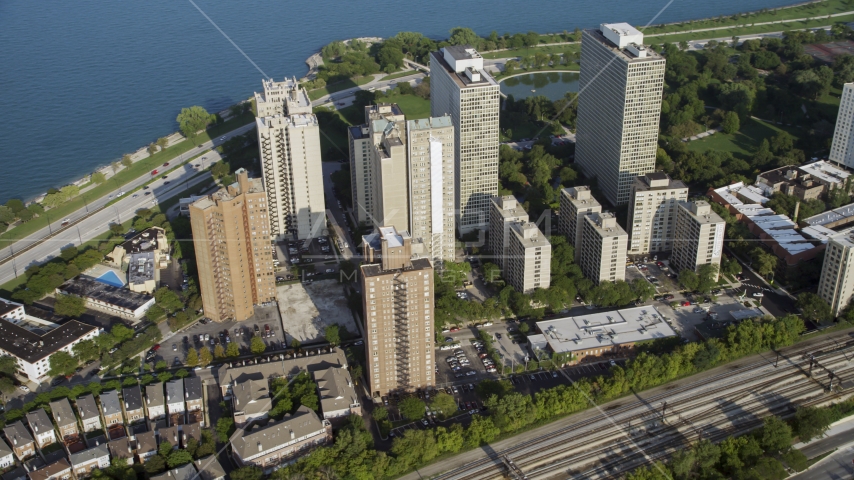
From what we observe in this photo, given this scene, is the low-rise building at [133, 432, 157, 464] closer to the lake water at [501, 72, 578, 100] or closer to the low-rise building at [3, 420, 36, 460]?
the low-rise building at [3, 420, 36, 460]

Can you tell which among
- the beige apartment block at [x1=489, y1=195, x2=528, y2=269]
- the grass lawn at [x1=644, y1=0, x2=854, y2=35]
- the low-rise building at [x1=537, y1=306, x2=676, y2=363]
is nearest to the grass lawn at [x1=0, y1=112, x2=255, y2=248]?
the beige apartment block at [x1=489, y1=195, x2=528, y2=269]

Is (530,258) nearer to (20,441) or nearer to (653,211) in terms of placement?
(653,211)

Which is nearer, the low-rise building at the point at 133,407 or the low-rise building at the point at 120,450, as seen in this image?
the low-rise building at the point at 120,450

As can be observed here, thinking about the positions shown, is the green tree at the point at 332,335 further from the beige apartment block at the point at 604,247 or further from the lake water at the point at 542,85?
the lake water at the point at 542,85

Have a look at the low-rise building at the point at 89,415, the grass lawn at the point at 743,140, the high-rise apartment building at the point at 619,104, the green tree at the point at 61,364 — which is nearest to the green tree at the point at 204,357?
the low-rise building at the point at 89,415

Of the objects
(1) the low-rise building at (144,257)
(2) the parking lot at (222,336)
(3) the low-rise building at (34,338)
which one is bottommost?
(2) the parking lot at (222,336)

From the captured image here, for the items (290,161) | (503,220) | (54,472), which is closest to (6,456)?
(54,472)

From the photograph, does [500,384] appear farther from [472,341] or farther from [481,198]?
[481,198]

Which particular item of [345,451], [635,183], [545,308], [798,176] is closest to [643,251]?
[635,183]
